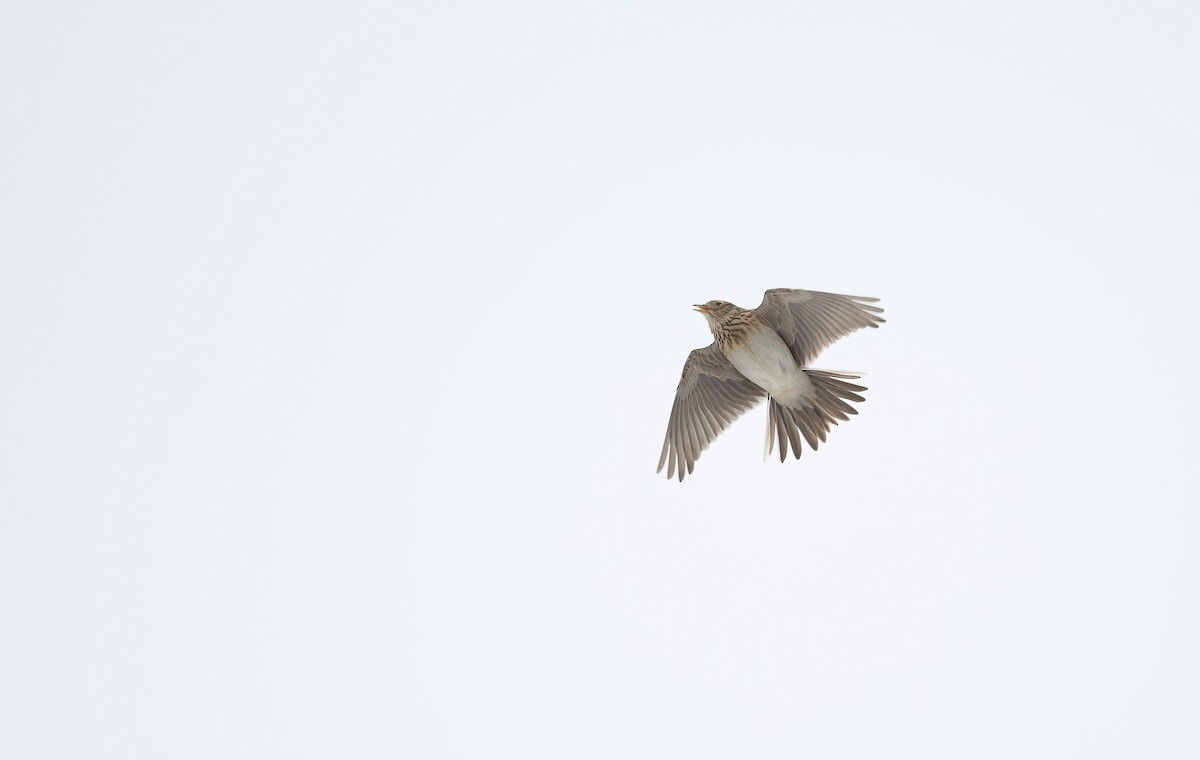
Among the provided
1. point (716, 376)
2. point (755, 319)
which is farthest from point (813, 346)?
point (716, 376)

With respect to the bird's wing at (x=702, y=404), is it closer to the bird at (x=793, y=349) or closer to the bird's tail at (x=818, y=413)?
the bird at (x=793, y=349)

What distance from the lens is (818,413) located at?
13.2 metres

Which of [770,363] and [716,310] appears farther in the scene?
[716,310]

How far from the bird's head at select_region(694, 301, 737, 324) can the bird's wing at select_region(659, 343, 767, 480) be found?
72 centimetres

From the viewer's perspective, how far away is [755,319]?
1348 cm

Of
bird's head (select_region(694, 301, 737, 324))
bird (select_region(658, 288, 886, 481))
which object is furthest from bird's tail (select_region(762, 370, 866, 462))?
bird's head (select_region(694, 301, 737, 324))

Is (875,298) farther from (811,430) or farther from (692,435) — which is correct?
(692,435)

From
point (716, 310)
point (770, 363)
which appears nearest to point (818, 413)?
point (770, 363)

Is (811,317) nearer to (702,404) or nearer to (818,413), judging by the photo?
(818,413)

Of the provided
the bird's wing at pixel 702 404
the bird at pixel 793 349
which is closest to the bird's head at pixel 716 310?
the bird at pixel 793 349

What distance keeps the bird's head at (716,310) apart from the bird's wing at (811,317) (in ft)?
1.23

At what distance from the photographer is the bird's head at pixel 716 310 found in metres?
13.6

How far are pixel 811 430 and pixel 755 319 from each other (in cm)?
154

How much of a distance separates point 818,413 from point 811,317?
3.83ft
